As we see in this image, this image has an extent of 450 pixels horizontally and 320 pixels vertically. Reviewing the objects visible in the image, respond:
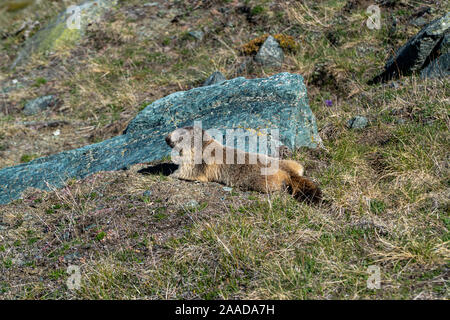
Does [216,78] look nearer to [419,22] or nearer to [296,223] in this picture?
[419,22]

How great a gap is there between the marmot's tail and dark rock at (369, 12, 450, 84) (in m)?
5.12

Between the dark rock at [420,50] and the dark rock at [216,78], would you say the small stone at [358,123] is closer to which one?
the dark rock at [420,50]

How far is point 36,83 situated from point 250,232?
13136 mm

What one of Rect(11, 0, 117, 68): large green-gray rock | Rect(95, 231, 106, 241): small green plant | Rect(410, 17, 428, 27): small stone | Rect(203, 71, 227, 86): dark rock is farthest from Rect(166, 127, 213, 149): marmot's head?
Rect(11, 0, 117, 68): large green-gray rock

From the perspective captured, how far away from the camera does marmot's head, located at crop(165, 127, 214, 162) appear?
6797mm

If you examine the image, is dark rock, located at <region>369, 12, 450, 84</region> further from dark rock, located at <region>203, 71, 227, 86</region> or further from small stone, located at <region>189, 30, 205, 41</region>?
small stone, located at <region>189, 30, 205, 41</region>

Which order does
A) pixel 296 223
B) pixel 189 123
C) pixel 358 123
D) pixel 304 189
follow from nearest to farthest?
pixel 296 223
pixel 304 189
pixel 358 123
pixel 189 123

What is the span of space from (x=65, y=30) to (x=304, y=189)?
1504cm

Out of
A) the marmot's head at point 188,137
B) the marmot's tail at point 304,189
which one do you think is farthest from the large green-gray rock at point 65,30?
the marmot's tail at point 304,189

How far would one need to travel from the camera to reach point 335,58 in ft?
35.8

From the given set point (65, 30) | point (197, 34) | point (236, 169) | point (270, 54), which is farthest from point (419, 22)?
point (65, 30)

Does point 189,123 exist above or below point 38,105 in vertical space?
above

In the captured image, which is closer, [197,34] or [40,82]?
[197,34]

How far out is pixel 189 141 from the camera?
6832 millimetres
